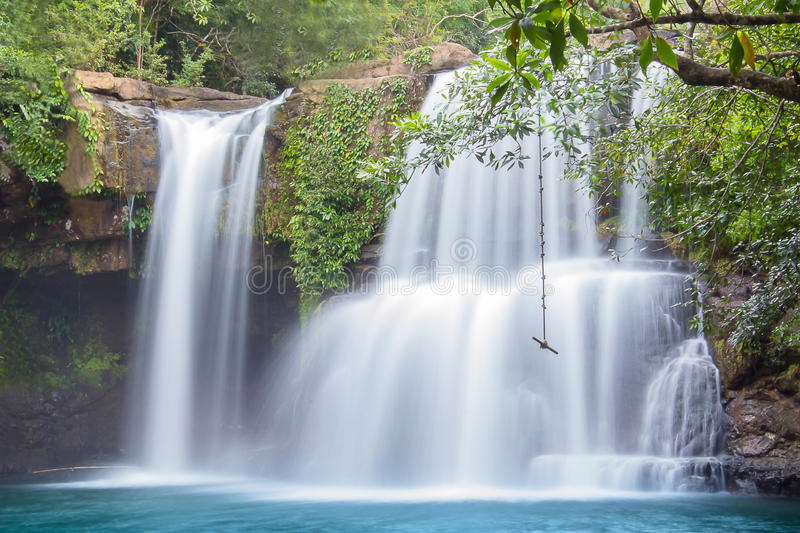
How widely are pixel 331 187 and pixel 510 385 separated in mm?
5101

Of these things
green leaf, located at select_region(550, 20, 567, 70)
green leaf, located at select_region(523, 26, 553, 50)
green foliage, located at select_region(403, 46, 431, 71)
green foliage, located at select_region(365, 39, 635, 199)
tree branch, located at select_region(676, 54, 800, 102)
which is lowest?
green leaf, located at select_region(550, 20, 567, 70)

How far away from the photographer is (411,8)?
55.9 ft

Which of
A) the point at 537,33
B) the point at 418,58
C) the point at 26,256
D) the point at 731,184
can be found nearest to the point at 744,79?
the point at 537,33

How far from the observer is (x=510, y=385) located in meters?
8.95

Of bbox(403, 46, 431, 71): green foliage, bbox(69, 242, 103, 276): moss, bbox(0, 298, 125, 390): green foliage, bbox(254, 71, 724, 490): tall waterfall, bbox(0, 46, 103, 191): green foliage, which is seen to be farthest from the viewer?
bbox(403, 46, 431, 71): green foliage

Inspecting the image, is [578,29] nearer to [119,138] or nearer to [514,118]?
[514,118]

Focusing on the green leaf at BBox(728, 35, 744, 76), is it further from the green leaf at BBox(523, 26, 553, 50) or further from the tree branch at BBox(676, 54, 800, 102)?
the tree branch at BBox(676, 54, 800, 102)

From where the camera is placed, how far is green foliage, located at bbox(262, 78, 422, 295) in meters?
11.9

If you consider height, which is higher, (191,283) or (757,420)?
(191,283)

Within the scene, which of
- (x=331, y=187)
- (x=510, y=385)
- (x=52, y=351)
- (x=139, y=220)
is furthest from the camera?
(x=52, y=351)

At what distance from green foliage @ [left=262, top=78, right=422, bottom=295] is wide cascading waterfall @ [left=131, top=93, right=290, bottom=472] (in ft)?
2.01

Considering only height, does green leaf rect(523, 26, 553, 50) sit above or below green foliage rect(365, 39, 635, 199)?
below

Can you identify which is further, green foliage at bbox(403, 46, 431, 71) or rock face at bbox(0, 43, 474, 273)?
green foliage at bbox(403, 46, 431, 71)

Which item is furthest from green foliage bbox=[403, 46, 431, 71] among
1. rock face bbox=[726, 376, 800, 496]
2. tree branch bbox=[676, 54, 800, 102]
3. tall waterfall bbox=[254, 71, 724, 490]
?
tree branch bbox=[676, 54, 800, 102]
